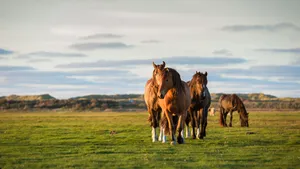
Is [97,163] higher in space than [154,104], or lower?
lower

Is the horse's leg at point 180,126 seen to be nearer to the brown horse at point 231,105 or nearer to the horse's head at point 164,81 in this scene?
the horse's head at point 164,81

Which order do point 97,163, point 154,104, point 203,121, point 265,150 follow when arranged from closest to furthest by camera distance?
point 97,163, point 265,150, point 154,104, point 203,121

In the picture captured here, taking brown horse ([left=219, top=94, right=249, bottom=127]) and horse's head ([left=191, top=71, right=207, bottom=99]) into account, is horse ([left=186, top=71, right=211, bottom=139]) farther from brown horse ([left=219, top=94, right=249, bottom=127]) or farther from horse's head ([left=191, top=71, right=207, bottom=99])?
brown horse ([left=219, top=94, right=249, bottom=127])

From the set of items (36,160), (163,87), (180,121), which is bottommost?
(36,160)

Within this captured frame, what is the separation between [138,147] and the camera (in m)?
15.7

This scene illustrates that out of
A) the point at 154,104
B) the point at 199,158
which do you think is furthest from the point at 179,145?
the point at 199,158

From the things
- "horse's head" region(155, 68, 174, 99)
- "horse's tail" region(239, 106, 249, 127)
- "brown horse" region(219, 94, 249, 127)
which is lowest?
"horse's tail" region(239, 106, 249, 127)

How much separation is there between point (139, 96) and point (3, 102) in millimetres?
69859

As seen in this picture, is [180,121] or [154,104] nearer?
[180,121]

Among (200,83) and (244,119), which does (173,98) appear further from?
(244,119)

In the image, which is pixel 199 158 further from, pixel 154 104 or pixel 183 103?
pixel 154 104

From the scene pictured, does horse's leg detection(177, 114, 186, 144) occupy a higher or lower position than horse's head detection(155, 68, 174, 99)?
lower

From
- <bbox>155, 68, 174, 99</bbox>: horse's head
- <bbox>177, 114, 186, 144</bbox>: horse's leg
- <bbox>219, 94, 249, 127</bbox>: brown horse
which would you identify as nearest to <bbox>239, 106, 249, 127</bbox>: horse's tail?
<bbox>219, 94, 249, 127</bbox>: brown horse

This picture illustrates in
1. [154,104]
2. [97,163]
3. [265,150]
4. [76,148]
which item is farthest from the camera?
[154,104]
